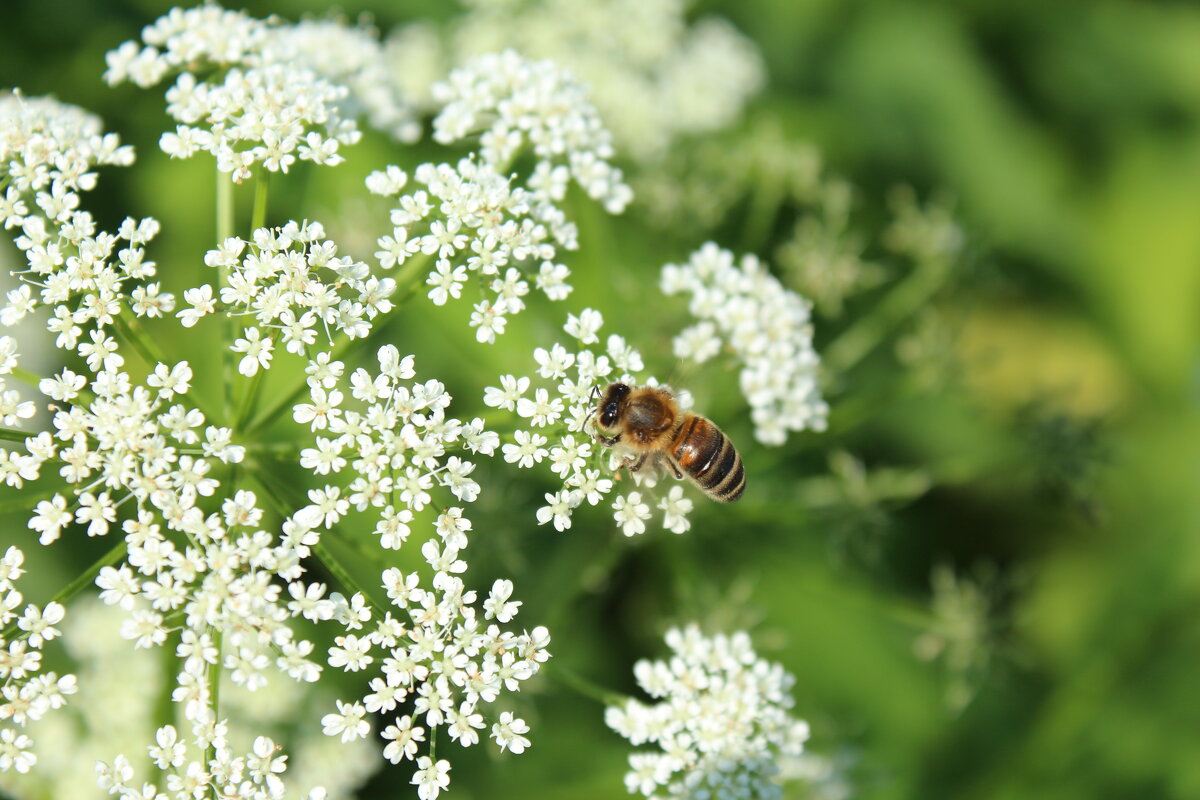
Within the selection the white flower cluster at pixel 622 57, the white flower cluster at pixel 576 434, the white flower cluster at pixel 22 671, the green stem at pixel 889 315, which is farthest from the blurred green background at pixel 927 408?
the white flower cluster at pixel 22 671

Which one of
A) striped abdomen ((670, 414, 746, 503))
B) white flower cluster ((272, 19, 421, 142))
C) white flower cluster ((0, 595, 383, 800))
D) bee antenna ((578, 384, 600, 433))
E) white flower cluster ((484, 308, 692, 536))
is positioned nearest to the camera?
white flower cluster ((484, 308, 692, 536))

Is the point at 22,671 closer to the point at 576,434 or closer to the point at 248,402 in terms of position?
the point at 248,402

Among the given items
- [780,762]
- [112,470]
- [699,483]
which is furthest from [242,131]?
[780,762]

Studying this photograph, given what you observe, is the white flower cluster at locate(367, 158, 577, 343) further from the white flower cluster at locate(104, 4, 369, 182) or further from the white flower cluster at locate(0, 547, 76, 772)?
the white flower cluster at locate(0, 547, 76, 772)

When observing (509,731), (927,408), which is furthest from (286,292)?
(927,408)

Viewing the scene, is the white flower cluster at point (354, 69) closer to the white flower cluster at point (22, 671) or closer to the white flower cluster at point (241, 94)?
the white flower cluster at point (241, 94)

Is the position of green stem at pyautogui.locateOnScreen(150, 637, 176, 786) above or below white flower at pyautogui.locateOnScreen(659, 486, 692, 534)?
below

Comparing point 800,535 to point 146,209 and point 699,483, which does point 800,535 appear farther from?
point 146,209

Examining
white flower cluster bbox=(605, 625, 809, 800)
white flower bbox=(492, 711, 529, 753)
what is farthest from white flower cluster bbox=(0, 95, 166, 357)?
white flower cluster bbox=(605, 625, 809, 800)
